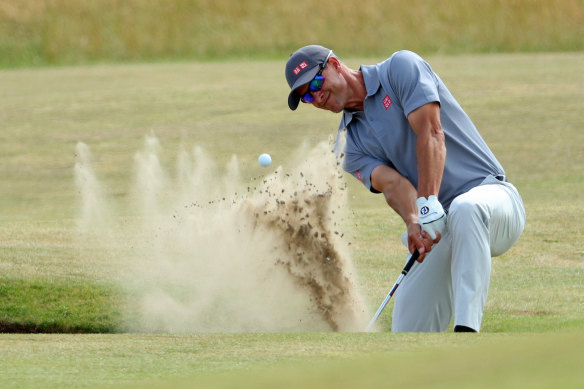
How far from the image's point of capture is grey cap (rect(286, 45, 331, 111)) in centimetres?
482

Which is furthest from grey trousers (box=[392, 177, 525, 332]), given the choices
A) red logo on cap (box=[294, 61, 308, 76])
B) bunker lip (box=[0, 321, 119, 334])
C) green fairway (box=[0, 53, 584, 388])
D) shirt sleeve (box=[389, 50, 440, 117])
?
bunker lip (box=[0, 321, 119, 334])

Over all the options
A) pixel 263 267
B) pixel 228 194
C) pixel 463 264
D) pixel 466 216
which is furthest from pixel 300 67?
pixel 228 194

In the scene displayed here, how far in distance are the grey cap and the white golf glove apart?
83 centimetres

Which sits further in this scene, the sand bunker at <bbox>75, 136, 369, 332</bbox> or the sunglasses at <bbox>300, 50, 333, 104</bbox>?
the sand bunker at <bbox>75, 136, 369, 332</bbox>

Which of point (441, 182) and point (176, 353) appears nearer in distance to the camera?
point (176, 353)

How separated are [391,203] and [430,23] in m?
20.1

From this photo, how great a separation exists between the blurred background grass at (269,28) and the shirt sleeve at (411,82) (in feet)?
59.9

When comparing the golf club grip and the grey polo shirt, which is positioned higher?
the grey polo shirt

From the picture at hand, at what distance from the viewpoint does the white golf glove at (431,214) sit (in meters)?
4.49

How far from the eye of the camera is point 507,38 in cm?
2391

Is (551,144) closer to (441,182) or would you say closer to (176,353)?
(441,182)

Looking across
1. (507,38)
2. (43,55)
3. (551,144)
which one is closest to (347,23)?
(507,38)

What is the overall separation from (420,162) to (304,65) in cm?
76

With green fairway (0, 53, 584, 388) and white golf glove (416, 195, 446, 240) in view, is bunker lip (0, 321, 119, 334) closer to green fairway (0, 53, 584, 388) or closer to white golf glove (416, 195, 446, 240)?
green fairway (0, 53, 584, 388)
